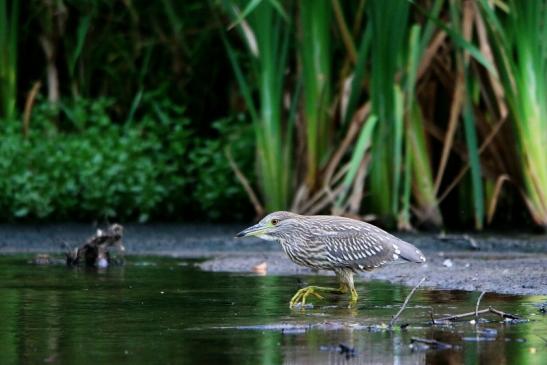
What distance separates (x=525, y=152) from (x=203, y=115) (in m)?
4.49

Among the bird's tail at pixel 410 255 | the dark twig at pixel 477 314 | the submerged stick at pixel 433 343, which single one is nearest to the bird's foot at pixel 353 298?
the bird's tail at pixel 410 255

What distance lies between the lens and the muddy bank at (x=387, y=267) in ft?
31.3

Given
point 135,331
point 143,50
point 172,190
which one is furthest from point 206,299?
point 143,50

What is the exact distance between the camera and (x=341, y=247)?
8828mm

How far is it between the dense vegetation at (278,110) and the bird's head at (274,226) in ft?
7.64

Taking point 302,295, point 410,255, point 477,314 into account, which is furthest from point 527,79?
point 477,314

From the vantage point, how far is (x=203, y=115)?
602 inches

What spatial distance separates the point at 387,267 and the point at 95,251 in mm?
2366

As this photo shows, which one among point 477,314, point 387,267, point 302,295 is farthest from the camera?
point 387,267

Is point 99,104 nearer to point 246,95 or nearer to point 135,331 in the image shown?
point 246,95

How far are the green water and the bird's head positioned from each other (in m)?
0.38

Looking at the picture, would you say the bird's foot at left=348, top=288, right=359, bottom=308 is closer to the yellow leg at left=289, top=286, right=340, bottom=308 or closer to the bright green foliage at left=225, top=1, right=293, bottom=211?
the yellow leg at left=289, top=286, right=340, bottom=308

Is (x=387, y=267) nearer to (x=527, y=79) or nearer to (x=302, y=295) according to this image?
(x=527, y=79)

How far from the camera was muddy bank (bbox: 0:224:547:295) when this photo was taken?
9.55 metres
